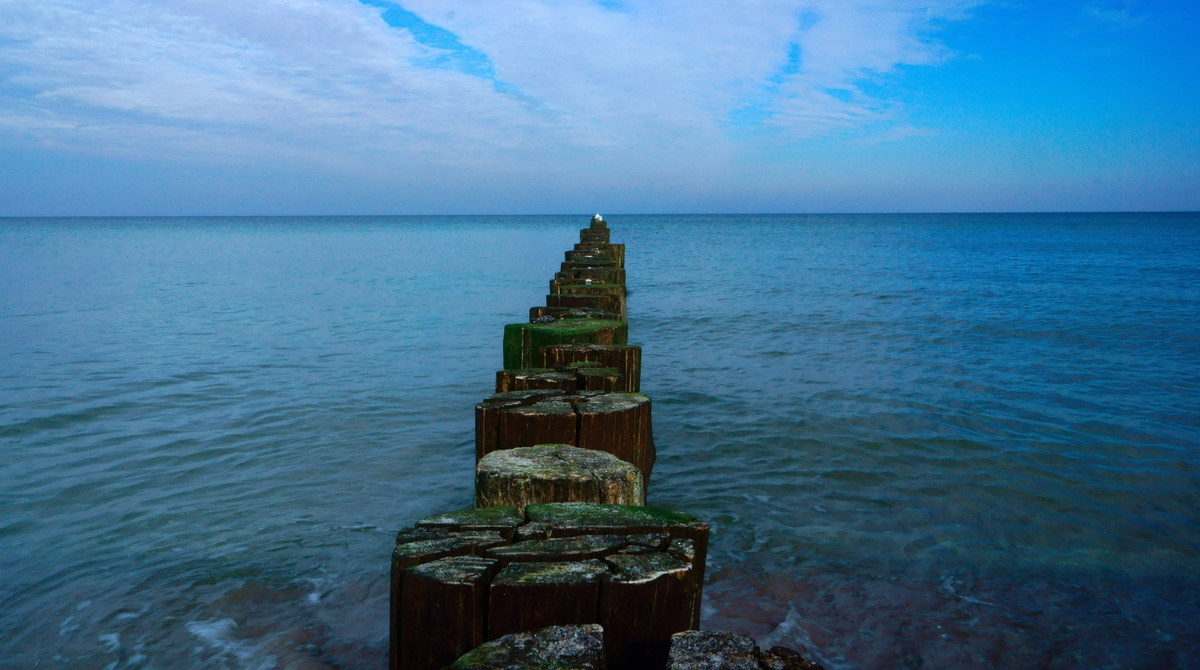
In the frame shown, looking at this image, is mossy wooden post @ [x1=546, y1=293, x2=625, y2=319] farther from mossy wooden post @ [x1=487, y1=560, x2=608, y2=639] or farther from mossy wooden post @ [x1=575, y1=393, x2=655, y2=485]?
mossy wooden post @ [x1=487, y1=560, x2=608, y2=639]

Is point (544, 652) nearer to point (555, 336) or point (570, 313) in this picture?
point (555, 336)

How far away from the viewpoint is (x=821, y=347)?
1415 cm

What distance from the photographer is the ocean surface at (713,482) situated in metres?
4.58

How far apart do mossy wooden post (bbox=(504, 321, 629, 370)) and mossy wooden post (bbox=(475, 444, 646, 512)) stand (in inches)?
108

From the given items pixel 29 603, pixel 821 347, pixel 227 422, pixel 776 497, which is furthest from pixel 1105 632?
pixel 821 347

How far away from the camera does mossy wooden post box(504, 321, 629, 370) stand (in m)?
5.86

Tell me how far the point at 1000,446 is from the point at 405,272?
28.0 m

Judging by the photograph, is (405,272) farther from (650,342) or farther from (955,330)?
(955,330)

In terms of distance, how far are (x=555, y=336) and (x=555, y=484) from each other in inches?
115

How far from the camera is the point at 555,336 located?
19.3 feet

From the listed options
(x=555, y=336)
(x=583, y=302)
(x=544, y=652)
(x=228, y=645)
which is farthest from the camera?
(x=583, y=302)

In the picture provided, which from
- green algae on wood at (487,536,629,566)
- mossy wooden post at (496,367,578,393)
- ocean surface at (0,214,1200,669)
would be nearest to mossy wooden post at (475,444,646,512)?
green algae on wood at (487,536,629,566)

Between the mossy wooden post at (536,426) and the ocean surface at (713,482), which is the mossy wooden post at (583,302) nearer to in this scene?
the ocean surface at (713,482)

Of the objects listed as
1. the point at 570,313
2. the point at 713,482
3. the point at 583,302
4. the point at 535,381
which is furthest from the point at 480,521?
the point at 583,302
